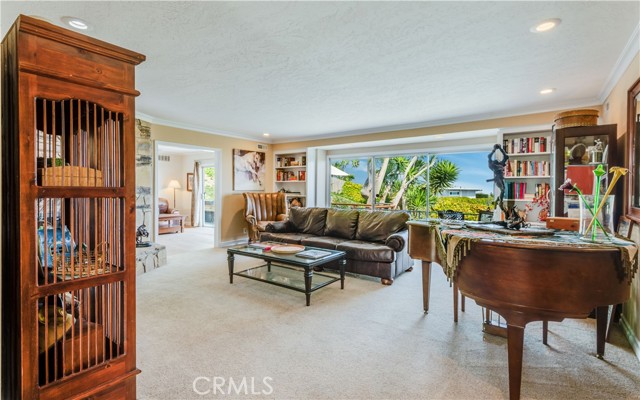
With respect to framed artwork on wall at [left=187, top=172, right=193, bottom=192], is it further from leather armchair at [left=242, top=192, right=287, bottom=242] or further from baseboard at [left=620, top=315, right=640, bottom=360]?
baseboard at [left=620, top=315, right=640, bottom=360]

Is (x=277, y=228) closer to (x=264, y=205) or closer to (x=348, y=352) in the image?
(x=264, y=205)

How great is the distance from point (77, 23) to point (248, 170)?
488cm

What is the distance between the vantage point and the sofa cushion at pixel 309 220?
17.1 feet

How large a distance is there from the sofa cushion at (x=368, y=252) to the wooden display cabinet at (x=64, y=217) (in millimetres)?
3008

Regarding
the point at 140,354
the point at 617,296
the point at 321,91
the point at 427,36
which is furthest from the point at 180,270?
the point at 617,296

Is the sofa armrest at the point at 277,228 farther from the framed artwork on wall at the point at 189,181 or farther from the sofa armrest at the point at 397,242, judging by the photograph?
the framed artwork on wall at the point at 189,181

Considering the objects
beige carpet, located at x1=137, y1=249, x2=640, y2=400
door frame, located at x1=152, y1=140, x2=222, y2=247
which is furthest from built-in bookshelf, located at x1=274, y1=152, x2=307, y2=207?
beige carpet, located at x1=137, y1=249, x2=640, y2=400

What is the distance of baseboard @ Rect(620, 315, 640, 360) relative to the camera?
223cm

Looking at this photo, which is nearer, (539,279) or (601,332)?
(539,279)

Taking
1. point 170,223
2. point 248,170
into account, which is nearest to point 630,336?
point 248,170

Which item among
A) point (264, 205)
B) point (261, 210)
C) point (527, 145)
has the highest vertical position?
point (527, 145)

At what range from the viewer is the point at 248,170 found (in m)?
7.05

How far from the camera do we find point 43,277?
46.1 inches

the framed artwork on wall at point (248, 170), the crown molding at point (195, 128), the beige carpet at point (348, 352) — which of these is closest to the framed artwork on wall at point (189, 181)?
the framed artwork on wall at point (248, 170)
